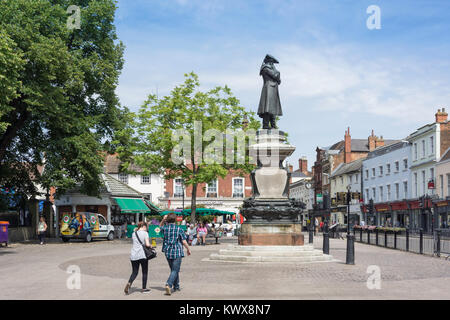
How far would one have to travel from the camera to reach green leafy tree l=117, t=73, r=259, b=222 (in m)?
33.0

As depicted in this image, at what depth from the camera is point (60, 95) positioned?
2916cm

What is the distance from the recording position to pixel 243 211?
1894 cm

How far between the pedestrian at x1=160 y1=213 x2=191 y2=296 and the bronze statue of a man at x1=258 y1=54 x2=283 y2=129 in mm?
9946

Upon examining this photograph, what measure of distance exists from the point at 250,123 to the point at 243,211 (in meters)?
16.6

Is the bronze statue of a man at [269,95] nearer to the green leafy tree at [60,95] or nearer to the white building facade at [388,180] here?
the green leafy tree at [60,95]

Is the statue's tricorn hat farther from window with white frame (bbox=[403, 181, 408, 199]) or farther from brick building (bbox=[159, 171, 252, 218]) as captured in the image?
brick building (bbox=[159, 171, 252, 218])

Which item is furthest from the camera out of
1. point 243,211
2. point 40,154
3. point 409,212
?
point 409,212

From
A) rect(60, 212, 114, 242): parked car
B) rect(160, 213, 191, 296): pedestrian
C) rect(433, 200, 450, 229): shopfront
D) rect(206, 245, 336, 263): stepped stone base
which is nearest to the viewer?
rect(160, 213, 191, 296): pedestrian

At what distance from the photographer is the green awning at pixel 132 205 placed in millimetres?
42316

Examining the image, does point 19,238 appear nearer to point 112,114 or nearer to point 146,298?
point 112,114

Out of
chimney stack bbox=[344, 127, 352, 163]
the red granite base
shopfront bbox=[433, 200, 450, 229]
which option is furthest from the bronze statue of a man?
chimney stack bbox=[344, 127, 352, 163]

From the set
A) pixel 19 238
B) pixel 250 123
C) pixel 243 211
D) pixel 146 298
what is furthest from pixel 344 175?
pixel 146 298

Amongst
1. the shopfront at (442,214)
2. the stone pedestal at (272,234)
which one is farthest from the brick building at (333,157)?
the stone pedestal at (272,234)
